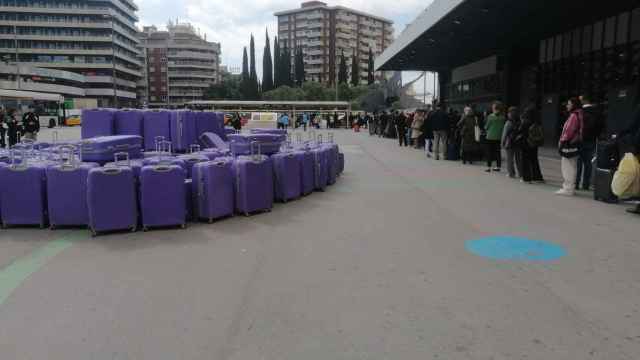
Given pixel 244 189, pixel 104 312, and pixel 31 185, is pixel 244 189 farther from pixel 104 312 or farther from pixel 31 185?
pixel 104 312

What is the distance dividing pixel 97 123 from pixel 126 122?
622 millimetres

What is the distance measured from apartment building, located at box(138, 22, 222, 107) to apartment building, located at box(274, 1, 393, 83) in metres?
24.4

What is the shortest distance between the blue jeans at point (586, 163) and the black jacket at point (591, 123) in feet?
0.51

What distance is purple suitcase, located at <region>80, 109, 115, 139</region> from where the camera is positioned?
488 inches

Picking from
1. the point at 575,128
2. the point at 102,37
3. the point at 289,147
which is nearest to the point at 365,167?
the point at 289,147

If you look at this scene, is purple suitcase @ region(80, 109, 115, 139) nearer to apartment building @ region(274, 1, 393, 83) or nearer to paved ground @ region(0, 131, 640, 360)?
paved ground @ region(0, 131, 640, 360)

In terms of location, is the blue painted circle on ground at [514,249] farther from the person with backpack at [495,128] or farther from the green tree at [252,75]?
the green tree at [252,75]

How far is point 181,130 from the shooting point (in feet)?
44.0

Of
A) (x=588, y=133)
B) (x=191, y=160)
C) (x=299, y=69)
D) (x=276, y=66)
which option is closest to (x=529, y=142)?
(x=588, y=133)

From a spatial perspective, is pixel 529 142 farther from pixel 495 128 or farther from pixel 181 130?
pixel 181 130

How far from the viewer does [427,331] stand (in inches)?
171

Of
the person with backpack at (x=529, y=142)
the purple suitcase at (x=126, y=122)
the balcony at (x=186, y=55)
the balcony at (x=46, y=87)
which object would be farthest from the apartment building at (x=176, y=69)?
the person with backpack at (x=529, y=142)

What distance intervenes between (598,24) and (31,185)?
2190cm

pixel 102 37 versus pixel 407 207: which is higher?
pixel 102 37
